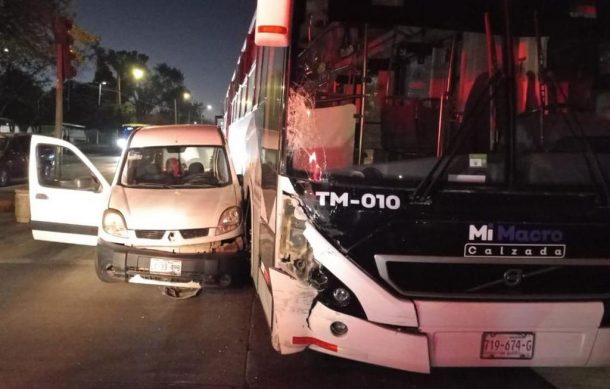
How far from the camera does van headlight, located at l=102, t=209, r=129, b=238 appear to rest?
6.39 meters

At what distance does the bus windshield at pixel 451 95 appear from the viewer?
392cm

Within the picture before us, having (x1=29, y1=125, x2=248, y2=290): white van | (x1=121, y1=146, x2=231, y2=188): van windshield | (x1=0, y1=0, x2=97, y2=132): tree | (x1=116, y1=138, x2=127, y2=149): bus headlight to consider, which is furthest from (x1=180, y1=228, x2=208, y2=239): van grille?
(x1=0, y1=0, x2=97, y2=132): tree

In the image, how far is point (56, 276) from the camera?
7.54 m

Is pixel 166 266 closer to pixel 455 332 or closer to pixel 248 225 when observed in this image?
pixel 248 225

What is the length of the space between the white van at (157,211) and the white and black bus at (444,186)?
2382 millimetres

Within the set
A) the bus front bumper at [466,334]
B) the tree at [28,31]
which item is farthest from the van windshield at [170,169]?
the tree at [28,31]

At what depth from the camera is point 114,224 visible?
6438 mm

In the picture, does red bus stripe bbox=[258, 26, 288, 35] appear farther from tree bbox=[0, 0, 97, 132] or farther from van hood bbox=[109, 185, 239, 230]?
tree bbox=[0, 0, 97, 132]

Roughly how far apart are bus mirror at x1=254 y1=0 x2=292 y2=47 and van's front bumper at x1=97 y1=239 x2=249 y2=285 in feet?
9.80

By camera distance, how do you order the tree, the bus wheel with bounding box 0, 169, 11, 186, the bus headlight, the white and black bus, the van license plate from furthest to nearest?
the bus wheel with bounding box 0, 169, 11, 186 → the tree → the bus headlight → the van license plate → the white and black bus

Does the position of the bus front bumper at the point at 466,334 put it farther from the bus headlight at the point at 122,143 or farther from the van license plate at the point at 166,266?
the bus headlight at the point at 122,143

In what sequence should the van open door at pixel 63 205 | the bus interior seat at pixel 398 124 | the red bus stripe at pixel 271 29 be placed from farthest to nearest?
the van open door at pixel 63 205
the bus interior seat at pixel 398 124
the red bus stripe at pixel 271 29

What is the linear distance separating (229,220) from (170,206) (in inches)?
26.4

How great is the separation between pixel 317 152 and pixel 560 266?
1.83 m
